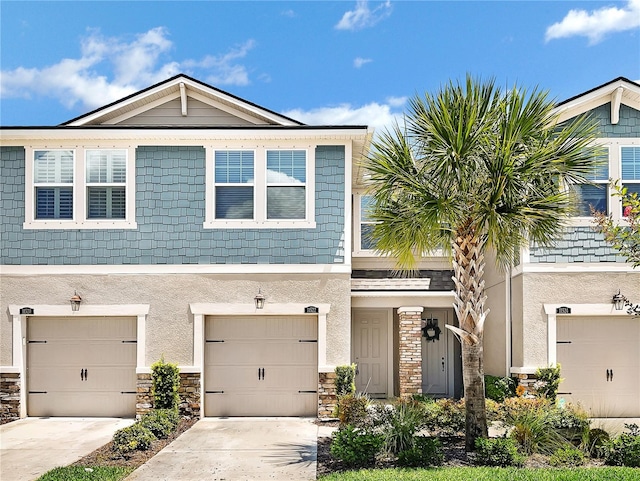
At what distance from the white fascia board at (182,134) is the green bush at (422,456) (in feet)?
22.1

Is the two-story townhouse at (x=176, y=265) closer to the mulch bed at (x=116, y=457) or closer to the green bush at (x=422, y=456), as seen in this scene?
the mulch bed at (x=116, y=457)

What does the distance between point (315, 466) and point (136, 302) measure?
20.0 ft

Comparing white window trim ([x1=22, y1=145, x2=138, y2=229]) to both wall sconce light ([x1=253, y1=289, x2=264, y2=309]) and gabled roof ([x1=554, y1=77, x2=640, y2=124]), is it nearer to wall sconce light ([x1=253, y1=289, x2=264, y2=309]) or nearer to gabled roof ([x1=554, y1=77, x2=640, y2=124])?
wall sconce light ([x1=253, y1=289, x2=264, y2=309])

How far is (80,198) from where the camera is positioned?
547 inches

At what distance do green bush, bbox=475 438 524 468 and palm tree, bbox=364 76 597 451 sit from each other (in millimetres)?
508

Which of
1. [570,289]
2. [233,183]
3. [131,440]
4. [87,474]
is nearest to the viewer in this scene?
[87,474]

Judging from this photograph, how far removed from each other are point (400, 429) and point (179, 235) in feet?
Answer: 21.5

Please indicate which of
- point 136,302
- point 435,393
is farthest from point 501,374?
point 136,302

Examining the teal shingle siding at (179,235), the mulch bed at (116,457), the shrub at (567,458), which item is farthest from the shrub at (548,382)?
the mulch bed at (116,457)

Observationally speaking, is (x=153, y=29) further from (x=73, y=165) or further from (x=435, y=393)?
(x=435, y=393)

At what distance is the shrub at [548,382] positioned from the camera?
1349 cm

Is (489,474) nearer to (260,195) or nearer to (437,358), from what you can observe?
(260,195)

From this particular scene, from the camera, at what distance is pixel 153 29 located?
20.3 m

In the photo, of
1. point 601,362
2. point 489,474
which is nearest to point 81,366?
point 489,474
